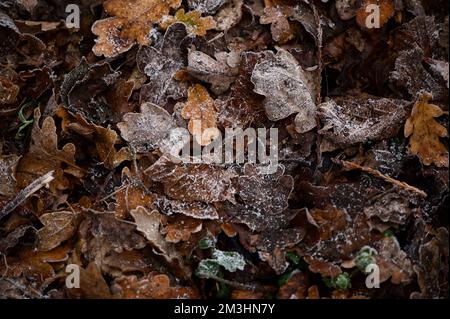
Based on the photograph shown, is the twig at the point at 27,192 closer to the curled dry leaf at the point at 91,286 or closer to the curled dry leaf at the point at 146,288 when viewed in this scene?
the curled dry leaf at the point at 91,286

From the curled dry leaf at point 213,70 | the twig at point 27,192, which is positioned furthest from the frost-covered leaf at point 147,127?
the twig at point 27,192

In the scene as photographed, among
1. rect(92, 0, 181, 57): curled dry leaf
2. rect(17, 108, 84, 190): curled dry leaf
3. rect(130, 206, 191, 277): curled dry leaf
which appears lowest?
rect(130, 206, 191, 277): curled dry leaf

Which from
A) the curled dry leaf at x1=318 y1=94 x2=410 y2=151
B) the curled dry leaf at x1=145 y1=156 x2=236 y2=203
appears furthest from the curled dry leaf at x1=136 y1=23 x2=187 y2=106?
the curled dry leaf at x1=318 y1=94 x2=410 y2=151

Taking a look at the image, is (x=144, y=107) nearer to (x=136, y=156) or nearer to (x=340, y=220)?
(x=136, y=156)

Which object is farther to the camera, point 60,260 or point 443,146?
point 443,146

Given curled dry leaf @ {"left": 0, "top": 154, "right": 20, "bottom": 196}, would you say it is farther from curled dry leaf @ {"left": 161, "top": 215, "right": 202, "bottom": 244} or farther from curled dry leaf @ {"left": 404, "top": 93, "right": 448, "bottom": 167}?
curled dry leaf @ {"left": 404, "top": 93, "right": 448, "bottom": 167}
